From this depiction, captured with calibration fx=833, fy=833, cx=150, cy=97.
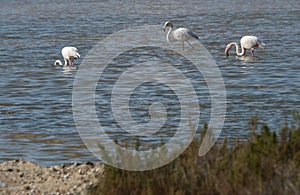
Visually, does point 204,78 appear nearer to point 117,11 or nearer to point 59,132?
point 59,132

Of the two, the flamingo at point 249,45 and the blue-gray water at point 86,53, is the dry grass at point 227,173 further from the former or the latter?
the flamingo at point 249,45

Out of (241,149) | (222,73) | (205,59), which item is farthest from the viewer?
(205,59)

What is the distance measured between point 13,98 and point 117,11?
2349 centimetres

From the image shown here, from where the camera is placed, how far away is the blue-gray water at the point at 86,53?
481 inches

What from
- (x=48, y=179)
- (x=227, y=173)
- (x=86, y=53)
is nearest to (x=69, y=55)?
(x=86, y=53)

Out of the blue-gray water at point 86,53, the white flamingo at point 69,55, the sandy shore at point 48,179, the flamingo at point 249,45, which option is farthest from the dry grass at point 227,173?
the flamingo at point 249,45

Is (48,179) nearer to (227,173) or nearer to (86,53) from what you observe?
(227,173)

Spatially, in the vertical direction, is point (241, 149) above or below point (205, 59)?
below

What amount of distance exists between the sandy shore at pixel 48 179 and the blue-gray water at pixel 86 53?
165 cm

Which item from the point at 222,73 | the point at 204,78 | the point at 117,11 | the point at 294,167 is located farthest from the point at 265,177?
the point at 117,11

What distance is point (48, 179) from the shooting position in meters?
8.25

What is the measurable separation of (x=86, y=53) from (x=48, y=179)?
15.9 m

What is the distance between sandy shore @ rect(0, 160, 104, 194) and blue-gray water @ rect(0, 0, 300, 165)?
1652 millimetres

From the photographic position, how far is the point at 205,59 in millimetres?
22359
